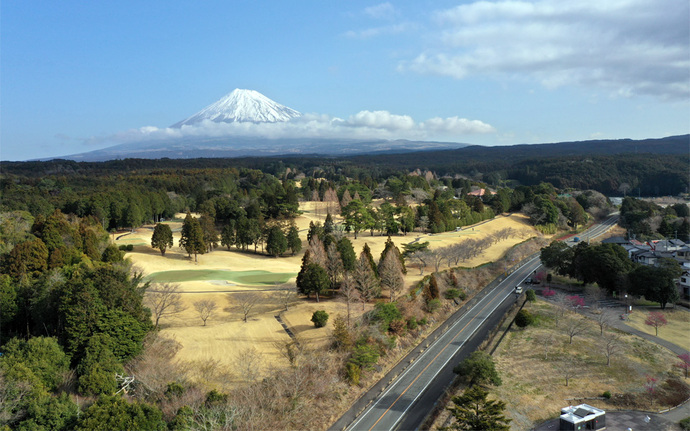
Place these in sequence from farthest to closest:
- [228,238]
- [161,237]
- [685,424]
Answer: [228,238], [161,237], [685,424]

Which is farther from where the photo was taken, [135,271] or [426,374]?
[135,271]

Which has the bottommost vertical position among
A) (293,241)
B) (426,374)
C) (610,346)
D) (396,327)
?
(426,374)

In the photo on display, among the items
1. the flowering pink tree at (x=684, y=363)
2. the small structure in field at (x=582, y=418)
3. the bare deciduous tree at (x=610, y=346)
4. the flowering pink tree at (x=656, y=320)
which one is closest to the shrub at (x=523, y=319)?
the bare deciduous tree at (x=610, y=346)

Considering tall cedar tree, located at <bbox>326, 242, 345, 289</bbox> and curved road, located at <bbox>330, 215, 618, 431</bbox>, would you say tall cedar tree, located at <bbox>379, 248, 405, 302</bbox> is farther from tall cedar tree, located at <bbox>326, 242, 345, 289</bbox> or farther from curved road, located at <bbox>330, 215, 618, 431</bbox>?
curved road, located at <bbox>330, 215, 618, 431</bbox>

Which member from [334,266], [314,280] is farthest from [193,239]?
[314,280]

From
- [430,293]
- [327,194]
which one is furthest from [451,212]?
[430,293]

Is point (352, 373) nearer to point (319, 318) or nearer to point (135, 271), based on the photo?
point (319, 318)

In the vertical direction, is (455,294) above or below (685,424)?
above

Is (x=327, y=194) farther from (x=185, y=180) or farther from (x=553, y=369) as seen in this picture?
(x=553, y=369)

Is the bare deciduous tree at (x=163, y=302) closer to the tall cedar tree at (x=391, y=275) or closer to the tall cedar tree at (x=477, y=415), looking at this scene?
the tall cedar tree at (x=391, y=275)
